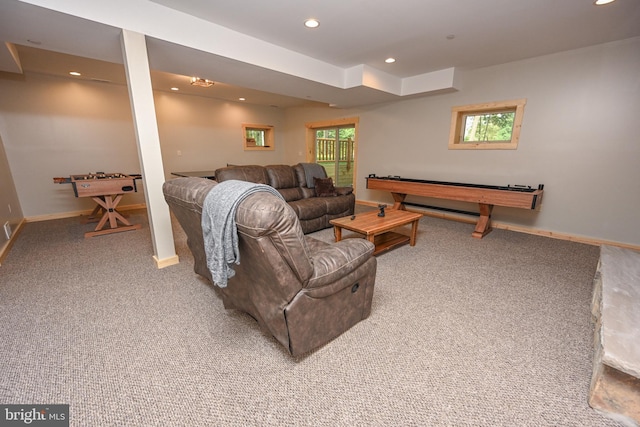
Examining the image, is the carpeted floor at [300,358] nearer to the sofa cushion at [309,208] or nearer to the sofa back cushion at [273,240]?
the sofa back cushion at [273,240]

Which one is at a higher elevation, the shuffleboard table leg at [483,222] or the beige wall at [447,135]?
the beige wall at [447,135]

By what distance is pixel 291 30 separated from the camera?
287 cm

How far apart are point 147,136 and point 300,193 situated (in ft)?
7.95

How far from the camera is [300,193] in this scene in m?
4.45

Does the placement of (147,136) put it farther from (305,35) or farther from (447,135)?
(447,135)

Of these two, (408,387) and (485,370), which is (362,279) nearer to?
(408,387)

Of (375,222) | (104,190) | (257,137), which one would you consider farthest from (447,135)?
(104,190)

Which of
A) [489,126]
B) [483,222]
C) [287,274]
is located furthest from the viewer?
[489,126]

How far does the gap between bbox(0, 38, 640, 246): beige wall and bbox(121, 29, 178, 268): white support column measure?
3048 millimetres

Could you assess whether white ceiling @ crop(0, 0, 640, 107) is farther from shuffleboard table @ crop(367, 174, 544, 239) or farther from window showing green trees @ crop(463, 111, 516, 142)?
shuffleboard table @ crop(367, 174, 544, 239)

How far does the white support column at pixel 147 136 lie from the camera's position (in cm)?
231

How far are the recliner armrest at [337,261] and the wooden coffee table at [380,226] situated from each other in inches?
41.4

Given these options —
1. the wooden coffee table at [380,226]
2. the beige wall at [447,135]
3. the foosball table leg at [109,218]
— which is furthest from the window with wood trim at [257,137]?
the wooden coffee table at [380,226]

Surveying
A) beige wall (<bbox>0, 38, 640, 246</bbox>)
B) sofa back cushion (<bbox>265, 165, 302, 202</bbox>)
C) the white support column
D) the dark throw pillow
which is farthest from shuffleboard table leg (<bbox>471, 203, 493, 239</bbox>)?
the white support column
